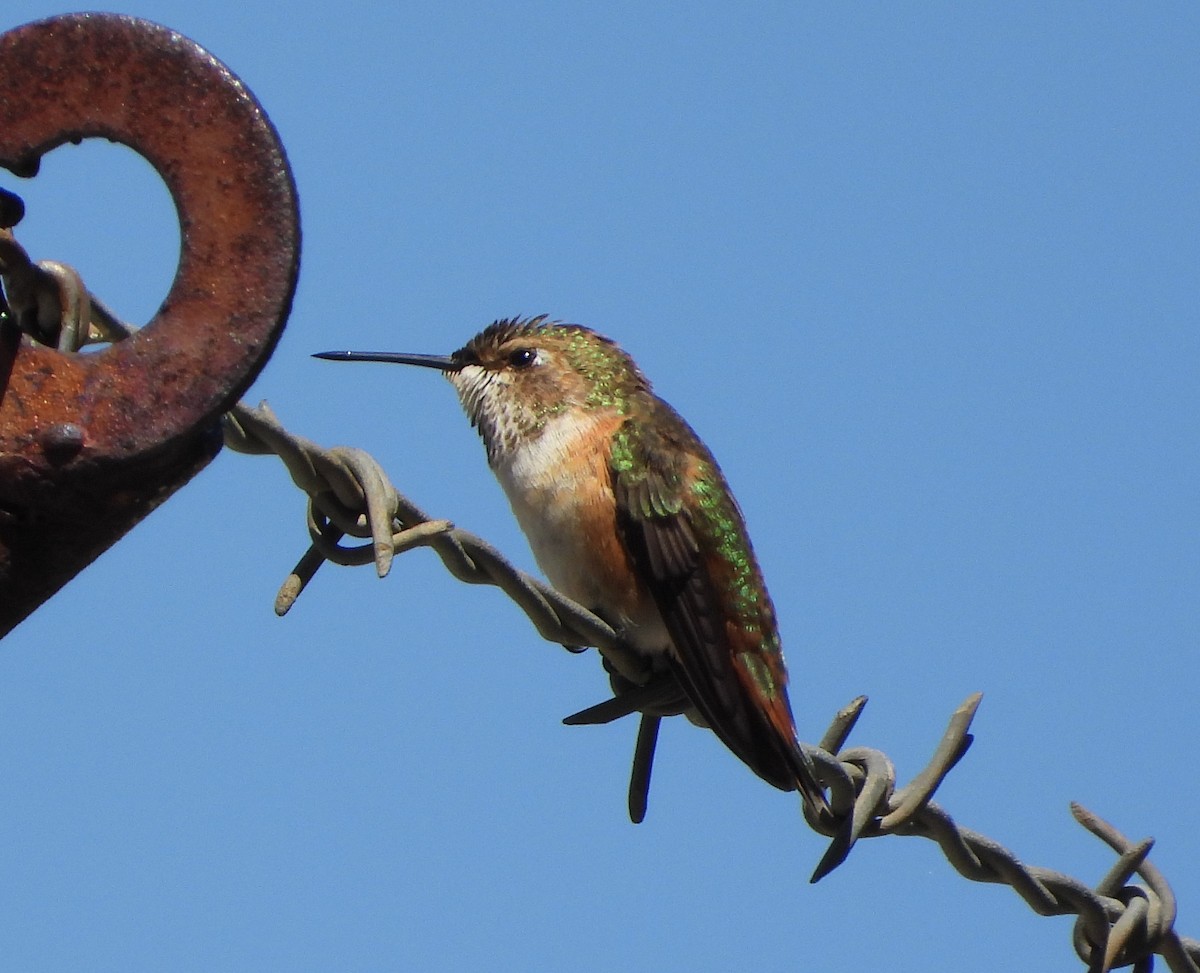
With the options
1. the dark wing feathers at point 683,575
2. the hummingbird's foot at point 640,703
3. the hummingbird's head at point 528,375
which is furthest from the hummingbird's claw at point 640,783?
the hummingbird's head at point 528,375

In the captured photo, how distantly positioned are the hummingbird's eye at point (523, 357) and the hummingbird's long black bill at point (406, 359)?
0.86 ft

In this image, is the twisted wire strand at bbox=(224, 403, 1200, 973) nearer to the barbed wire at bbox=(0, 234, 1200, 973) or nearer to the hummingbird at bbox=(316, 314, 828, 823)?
the barbed wire at bbox=(0, 234, 1200, 973)

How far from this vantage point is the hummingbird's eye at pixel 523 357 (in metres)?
5.88

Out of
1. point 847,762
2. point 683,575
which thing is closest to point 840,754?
point 847,762

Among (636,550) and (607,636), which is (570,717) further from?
(636,550)

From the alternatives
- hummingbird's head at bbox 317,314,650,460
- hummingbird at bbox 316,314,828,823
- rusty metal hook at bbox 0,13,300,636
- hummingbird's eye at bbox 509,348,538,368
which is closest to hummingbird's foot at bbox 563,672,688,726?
hummingbird at bbox 316,314,828,823

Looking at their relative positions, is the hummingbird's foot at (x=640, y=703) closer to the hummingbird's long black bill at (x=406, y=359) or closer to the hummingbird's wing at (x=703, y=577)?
the hummingbird's wing at (x=703, y=577)

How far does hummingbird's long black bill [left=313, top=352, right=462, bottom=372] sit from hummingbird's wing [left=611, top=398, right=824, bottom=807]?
98 cm

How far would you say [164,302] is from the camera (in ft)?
5.86

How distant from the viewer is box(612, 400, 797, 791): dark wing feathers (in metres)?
4.70

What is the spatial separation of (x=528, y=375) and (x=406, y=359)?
1.93ft

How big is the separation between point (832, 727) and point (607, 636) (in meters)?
0.55

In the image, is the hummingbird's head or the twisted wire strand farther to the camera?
the hummingbird's head

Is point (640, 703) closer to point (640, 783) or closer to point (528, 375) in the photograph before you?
point (640, 783)
